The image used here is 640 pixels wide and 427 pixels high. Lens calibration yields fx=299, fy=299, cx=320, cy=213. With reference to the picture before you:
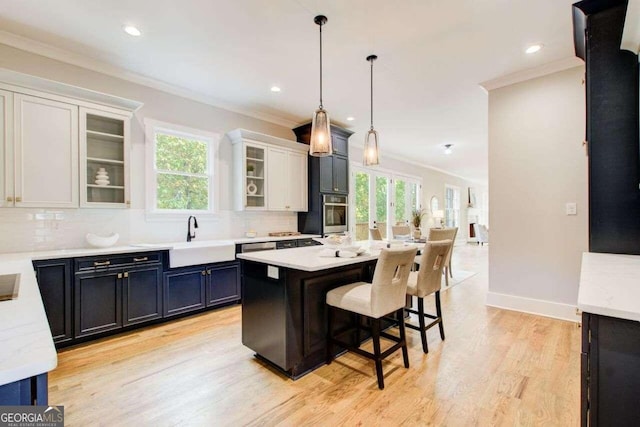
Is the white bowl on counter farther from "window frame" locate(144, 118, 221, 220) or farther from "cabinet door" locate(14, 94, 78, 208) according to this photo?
"window frame" locate(144, 118, 221, 220)

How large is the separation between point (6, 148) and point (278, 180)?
3000 millimetres

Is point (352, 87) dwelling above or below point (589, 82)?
above

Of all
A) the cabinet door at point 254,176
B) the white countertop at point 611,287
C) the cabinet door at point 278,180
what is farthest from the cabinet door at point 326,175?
the white countertop at point 611,287

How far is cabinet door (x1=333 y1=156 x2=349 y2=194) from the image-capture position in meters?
5.34

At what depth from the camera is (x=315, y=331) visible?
2334 millimetres

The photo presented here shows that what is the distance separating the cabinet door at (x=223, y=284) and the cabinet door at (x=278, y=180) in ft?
4.00

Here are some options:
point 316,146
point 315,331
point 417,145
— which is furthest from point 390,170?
point 315,331

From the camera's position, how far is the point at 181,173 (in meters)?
4.01

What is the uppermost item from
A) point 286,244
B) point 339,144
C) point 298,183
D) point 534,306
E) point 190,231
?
point 339,144

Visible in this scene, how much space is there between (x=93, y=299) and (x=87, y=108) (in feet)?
6.20

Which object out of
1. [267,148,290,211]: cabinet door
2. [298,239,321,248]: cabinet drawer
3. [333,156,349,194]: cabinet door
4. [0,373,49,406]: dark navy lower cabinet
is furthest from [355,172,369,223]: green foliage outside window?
[0,373,49,406]: dark navy lower cabinet

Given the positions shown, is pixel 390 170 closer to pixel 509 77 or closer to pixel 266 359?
pixel 509 77

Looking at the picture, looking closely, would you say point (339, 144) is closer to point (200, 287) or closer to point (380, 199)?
point (380, 199)

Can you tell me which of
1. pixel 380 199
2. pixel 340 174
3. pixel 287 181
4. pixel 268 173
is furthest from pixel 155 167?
pixel 380 199
